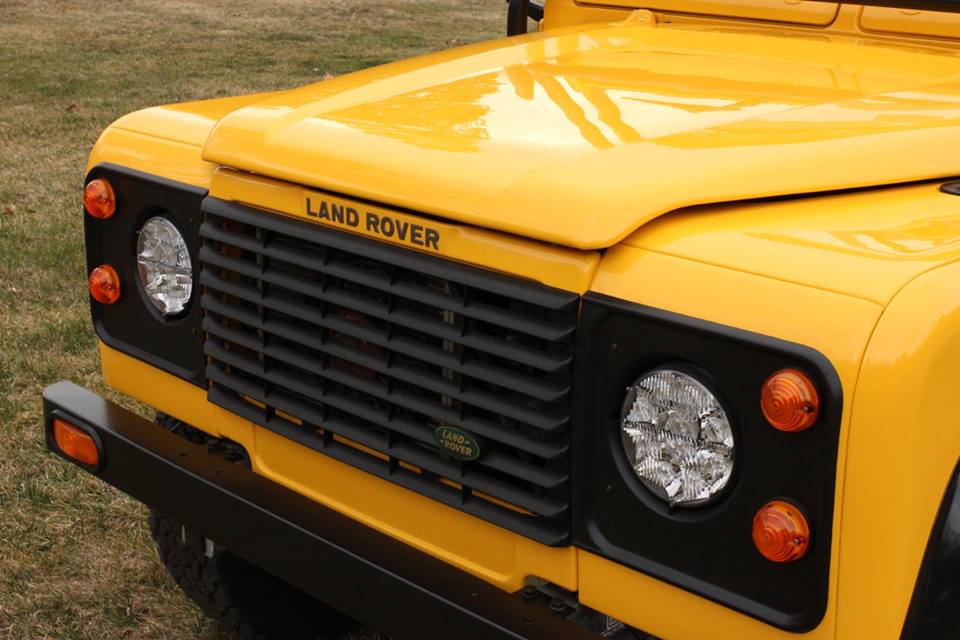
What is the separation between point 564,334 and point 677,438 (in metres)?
0.23

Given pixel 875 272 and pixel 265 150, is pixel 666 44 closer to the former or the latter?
pixel 265 150

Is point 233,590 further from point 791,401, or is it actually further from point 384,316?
point 791,401

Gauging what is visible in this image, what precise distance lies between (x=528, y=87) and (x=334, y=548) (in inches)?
40.7

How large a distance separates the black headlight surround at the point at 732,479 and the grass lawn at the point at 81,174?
1.70m

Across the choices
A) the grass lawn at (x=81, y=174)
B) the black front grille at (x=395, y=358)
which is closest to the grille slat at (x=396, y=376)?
the black front grille at (x=395, y=358)

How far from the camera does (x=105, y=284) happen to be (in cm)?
278

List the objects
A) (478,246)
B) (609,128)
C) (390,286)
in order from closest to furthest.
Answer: (478,246), (390,286), (609,128)

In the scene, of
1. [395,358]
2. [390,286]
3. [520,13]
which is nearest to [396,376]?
[395,358]

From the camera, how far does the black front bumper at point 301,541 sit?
6.59 ft

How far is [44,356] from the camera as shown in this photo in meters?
4.86

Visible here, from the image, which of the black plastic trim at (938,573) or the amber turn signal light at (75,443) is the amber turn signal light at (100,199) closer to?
the amber turn signal light at (75,443)

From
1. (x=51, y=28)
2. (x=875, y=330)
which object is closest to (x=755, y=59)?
(x=875, y=330)

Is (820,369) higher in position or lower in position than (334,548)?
higher

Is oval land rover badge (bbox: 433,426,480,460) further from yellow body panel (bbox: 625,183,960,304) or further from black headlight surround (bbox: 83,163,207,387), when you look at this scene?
black headlight surround (bbox: 83,163,207,387)
